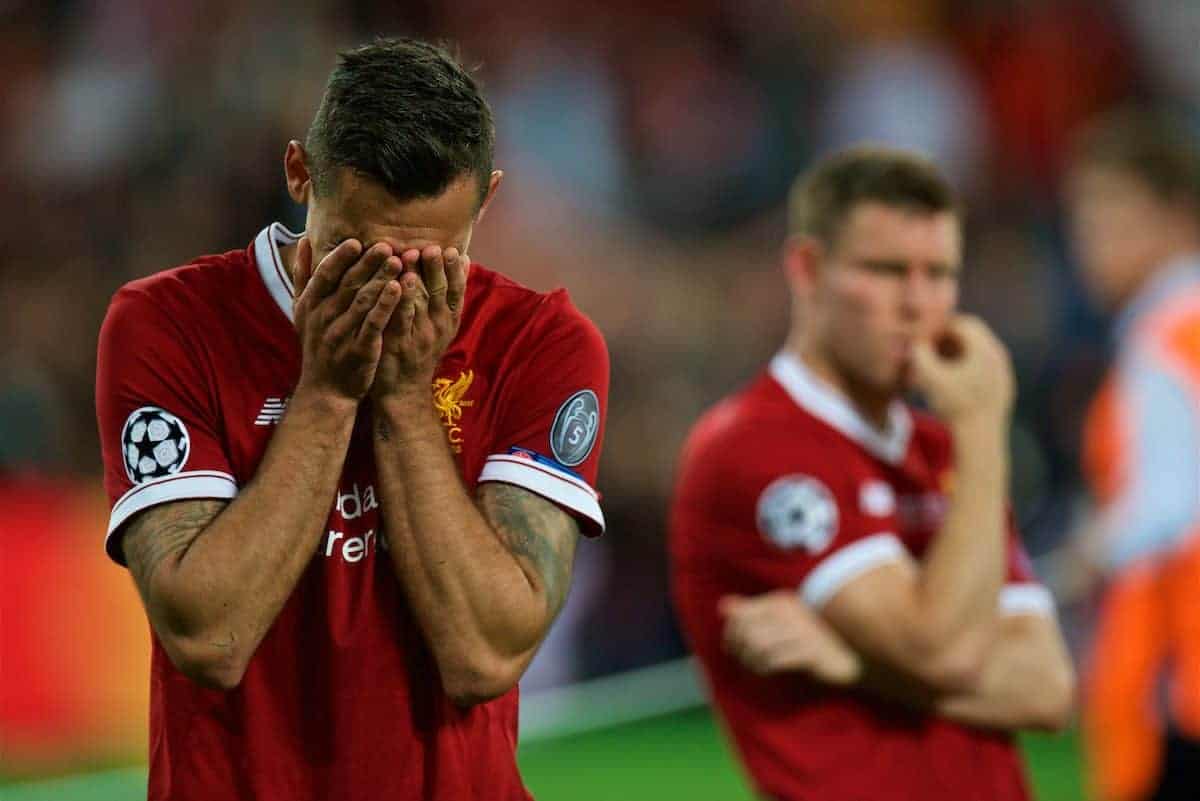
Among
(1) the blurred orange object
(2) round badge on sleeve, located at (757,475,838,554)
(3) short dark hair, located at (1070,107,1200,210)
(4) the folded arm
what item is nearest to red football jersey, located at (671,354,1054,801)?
(2) round badge on sleeve, located at (757,475,838,554)

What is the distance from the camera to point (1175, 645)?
18.9 ft

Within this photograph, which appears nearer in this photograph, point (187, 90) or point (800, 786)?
point (800, 786)

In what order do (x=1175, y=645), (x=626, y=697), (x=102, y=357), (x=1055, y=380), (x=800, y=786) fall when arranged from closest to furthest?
(x=102, y=357)
(x=800, y=786)
(x=1175, y=645)
(x=626, y=697)
(x=1055, y=380)

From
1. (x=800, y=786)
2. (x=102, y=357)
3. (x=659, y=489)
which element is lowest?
(x=659, y=489)

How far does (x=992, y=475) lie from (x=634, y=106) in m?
6.90

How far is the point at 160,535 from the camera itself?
265cm

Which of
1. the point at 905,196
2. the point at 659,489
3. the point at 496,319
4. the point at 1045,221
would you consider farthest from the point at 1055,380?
the point at 496,319

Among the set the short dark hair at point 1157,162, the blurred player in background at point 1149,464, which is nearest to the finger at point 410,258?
the blurred player in background at point 1149,464

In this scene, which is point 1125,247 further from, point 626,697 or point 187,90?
point 187,90

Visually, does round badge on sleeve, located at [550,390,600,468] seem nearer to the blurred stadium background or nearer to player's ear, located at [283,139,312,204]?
player's ear, located at [283,139,312,204]

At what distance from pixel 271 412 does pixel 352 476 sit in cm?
15

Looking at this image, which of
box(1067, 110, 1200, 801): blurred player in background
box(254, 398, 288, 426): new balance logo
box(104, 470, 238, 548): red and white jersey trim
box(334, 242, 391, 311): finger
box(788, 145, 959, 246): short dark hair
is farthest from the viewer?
box(1067, 110, 1200, 801): blurred player in background

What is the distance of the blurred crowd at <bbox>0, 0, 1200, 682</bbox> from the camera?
8.77 m

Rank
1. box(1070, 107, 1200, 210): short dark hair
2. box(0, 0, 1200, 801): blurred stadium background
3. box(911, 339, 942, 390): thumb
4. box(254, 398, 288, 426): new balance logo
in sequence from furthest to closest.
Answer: box(0, 0, 1200, 801): blurred stadium background → box(1070, 107, 1200, 210): short dark hair → box(911, 339, 942, 390): thumb → box(254, 398, 288, 426): new balance logo
